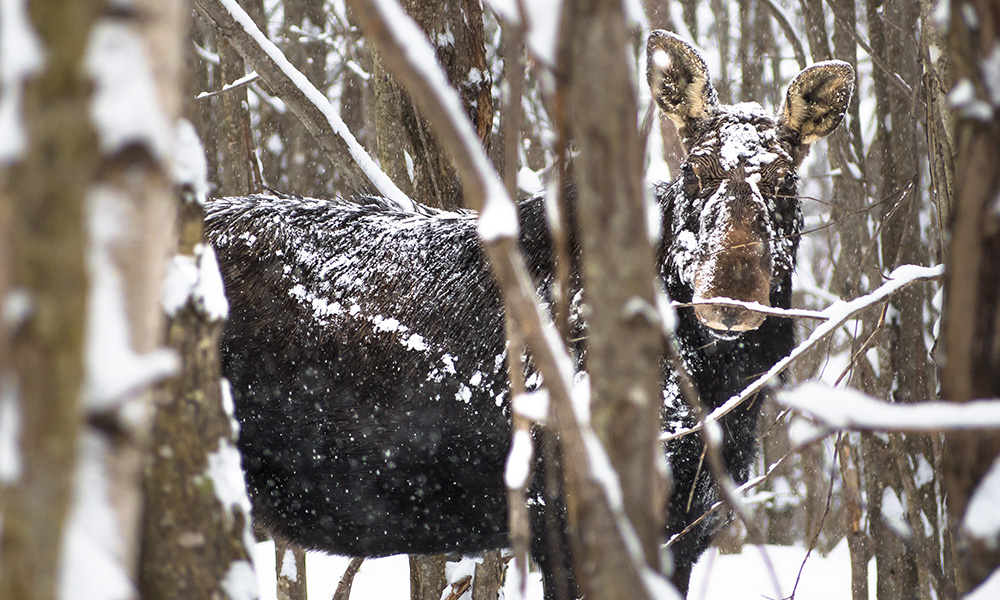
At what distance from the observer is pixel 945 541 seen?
2494 millimetres

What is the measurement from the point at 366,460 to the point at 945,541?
2095mm

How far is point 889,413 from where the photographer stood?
104 centimetres

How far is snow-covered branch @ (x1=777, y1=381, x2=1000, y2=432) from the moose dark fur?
1.96 metres

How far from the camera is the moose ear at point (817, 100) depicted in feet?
11.2

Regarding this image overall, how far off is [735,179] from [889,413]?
209cm

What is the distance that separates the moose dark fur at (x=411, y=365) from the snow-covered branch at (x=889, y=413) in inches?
77.3

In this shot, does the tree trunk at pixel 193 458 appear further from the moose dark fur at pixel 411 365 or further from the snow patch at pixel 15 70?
the moose dark fur at pixel 411 365

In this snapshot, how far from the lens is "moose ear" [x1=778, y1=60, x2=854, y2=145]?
11.2ft

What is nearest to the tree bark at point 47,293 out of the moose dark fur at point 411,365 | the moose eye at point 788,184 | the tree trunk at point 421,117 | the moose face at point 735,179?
the moose face at point 735,179

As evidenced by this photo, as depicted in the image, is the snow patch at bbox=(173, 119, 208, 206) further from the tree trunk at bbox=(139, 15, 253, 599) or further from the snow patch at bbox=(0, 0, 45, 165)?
the snow patch at bbox=(0, 0, 45, 165)

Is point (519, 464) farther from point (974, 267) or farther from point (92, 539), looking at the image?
point (974, 267)

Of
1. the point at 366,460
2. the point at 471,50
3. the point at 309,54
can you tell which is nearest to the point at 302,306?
the point at 366,460

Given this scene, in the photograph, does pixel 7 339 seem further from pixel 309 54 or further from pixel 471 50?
pixel 309 54

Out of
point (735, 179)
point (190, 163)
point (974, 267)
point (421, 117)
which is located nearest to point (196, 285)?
point (190, 163)
